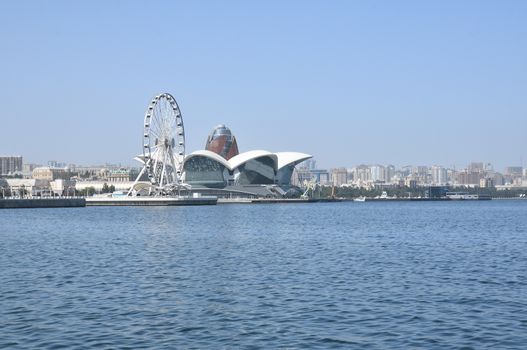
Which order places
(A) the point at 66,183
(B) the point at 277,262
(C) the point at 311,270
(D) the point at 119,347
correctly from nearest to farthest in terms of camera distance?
1. (D) the point at 119,347
2. (C) the point at 311,270
3. (B) the point at 277,262
4. (A) the point at 66,183

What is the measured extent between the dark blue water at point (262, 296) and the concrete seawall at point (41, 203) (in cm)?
5823

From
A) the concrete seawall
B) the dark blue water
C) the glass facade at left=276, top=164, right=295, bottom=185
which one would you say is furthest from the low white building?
the dark blue water

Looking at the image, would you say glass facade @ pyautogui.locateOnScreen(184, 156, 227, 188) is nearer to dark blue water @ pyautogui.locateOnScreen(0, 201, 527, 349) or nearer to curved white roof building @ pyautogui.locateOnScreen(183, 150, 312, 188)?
curved white roof building @ pyautogui.locateOnScreen(183, 150, 312, 188)

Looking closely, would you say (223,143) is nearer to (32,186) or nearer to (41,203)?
(32,186)

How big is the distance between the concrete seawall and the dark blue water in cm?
5823

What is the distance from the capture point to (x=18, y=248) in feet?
105

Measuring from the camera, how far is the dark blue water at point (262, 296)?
13586 mm

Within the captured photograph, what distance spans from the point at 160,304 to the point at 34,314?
8.68 ft

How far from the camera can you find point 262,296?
18062 millimetres

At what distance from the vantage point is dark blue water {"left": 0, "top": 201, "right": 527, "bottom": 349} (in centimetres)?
1359

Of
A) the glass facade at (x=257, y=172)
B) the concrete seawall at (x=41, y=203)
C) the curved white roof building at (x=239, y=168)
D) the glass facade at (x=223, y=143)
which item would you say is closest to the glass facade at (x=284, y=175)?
the curved white roof building at (x=239, y=168)

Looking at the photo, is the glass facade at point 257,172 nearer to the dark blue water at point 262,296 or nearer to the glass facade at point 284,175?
the glass facade at point 284,175

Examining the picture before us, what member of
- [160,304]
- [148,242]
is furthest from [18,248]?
[160,304]

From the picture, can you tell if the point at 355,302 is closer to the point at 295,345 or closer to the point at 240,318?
the point at 240,318
